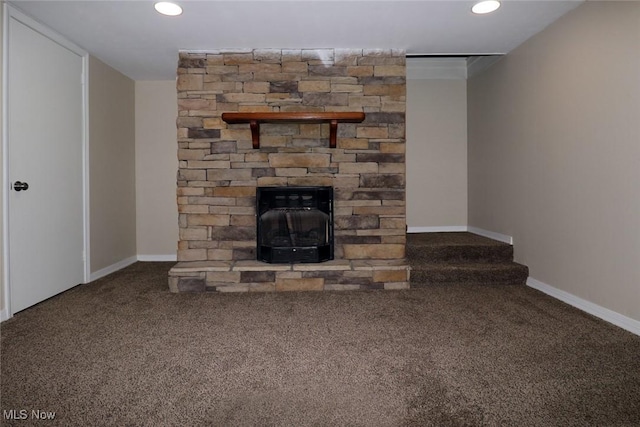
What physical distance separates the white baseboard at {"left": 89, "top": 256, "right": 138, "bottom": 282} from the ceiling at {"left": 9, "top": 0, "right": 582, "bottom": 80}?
2086 millimetres

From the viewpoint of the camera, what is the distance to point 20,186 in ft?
8.38

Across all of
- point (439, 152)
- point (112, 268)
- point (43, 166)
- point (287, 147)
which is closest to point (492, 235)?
point (439, 152)

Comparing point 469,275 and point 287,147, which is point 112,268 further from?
point 469,275

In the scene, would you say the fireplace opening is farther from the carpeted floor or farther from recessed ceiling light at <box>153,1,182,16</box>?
recessed ceiling light at <box>153,1,182,16</box>

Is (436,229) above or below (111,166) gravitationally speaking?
below

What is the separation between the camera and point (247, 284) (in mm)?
3105

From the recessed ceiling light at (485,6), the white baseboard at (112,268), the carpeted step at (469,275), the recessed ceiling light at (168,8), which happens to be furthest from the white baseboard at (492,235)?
the white baseboard at (112,268)

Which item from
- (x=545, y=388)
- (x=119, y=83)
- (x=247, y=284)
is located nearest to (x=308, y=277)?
(x=247, y=284)

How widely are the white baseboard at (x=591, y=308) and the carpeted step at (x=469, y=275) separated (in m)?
0.12

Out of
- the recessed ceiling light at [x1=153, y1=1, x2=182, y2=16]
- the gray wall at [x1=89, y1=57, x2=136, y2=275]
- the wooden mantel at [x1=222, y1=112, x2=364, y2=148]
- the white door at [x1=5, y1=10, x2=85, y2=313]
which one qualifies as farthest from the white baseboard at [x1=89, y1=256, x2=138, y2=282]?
the recessed ceiling light at [x1=153, y1=1, x2=182, y2=16]

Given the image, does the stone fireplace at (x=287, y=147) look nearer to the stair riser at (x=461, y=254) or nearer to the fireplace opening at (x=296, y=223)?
the fireplace opening at (x=296, y=223)

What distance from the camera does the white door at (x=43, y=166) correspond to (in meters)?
2.53

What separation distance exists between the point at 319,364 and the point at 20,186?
7.88 ft

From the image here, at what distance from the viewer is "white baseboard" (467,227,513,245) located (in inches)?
140
